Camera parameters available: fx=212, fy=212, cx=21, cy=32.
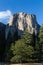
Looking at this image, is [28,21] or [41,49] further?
[28,21]

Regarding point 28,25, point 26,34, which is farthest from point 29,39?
point 28,25

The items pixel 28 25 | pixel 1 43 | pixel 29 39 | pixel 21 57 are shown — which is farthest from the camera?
pixel 28 25

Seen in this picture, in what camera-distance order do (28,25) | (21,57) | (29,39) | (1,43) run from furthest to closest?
(28,25) < (1,43) < (29,39) < (21,57)

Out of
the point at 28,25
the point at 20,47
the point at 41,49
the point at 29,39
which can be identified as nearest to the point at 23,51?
the point at 20,47

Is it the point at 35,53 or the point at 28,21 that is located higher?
the point at 28,21

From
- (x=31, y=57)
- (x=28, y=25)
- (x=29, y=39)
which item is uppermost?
(x=28, y=25)

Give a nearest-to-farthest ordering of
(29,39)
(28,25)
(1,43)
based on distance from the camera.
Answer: (29,39)
(1,43)
(28,25)

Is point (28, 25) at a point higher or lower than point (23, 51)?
higher

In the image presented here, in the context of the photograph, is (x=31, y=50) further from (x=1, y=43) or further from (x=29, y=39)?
(x=1, y=43)

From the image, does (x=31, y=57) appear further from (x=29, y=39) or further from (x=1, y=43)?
(x=1, y=43)
